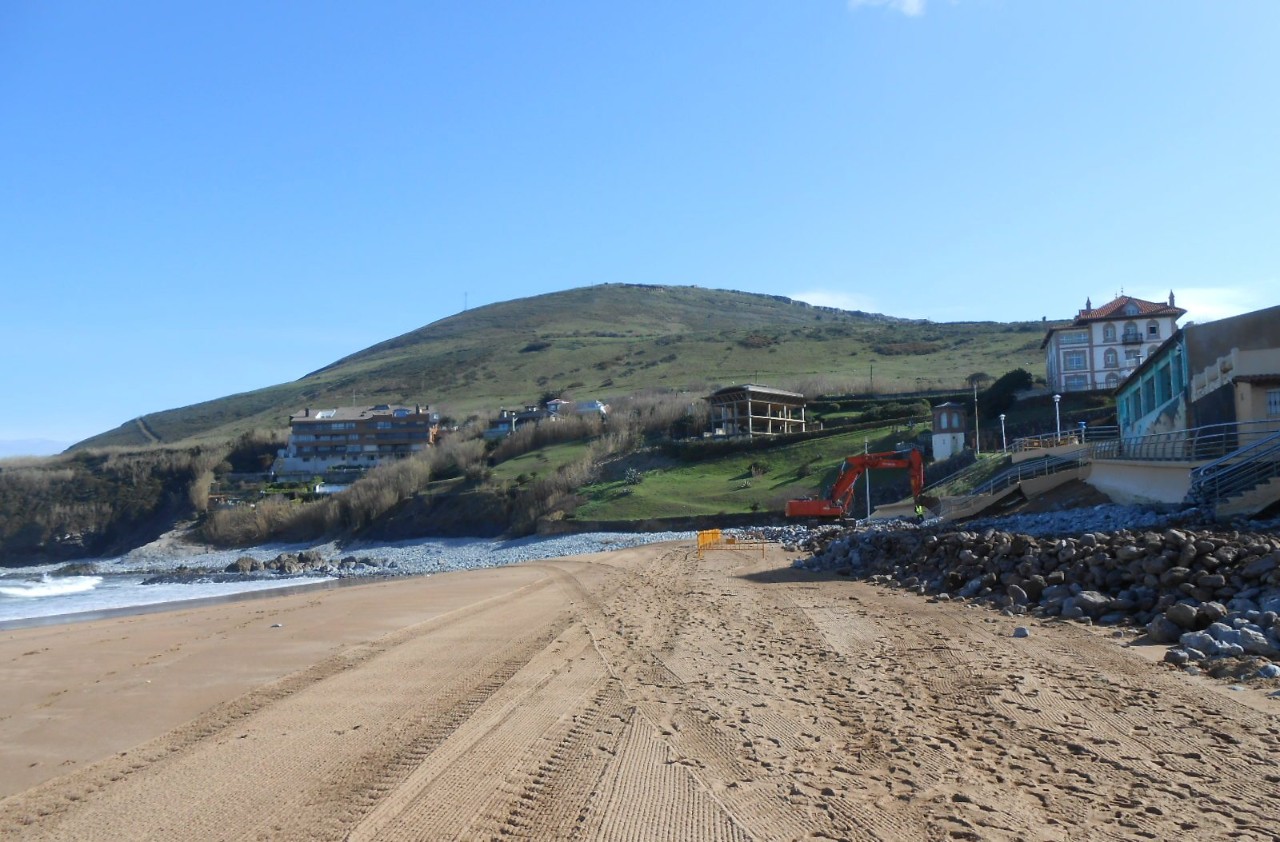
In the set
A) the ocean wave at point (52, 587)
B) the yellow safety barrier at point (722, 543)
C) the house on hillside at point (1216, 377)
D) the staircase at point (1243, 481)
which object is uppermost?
the house on hillside at point (1216, 377)

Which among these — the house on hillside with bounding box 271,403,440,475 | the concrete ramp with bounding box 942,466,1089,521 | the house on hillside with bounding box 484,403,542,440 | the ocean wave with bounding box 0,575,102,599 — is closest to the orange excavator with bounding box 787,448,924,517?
the concrete ramp with bounding box 942,466,1089,521

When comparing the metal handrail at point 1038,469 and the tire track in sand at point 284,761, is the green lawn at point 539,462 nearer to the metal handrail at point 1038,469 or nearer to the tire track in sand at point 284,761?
the metal handrail at point 1038,469

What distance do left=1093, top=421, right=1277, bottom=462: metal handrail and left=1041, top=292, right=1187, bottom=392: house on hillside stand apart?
43214 mm

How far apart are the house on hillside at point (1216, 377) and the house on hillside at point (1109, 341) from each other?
109ft

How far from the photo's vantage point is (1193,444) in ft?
73.3

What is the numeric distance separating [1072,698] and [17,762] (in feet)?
30.7

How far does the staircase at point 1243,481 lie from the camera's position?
16.8 m

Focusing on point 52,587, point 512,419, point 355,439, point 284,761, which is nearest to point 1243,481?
point 284,761

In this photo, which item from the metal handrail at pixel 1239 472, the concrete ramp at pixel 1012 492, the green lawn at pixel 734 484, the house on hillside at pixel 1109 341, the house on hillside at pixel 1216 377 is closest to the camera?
the metal handrail at pixel 1239 472

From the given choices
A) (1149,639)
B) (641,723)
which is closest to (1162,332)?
(1149,639)

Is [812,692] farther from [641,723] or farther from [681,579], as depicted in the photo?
[681,579]

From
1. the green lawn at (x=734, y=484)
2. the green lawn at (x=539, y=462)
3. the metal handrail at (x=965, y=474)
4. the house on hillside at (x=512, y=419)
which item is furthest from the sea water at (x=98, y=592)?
the house on hillside at (x=512, y=419)

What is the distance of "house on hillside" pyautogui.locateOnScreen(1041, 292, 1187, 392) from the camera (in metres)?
68.2

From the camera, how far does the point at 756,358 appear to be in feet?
387
